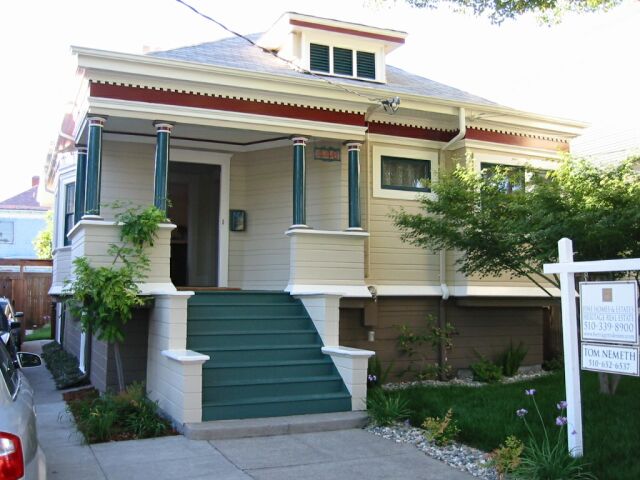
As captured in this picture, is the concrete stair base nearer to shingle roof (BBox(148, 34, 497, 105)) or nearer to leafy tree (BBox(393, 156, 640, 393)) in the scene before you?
leafy tree (BBox(393, 156, 640, 393))

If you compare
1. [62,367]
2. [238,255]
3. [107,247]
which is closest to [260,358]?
[107,247]

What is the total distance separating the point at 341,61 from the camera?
36.4ft

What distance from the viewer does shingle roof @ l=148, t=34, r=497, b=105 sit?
9.62 metres

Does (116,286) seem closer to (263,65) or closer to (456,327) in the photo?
(263,65)

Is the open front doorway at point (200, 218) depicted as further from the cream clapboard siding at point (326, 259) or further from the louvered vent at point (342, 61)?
the louvered vent at point (342, 61)

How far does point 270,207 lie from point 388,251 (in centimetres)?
209

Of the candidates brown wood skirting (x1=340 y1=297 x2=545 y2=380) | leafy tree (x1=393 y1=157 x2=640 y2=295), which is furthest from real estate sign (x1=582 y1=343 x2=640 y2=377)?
brown wood skirting (x1=340 y1=297 x2=545 y2=380)

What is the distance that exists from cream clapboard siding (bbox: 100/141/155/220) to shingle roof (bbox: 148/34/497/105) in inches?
67.6

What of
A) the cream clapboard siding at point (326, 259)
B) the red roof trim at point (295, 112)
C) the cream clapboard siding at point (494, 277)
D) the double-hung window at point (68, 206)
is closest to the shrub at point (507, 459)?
the cream clapboard siding at point (326, 259)

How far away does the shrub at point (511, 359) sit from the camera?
1046cm

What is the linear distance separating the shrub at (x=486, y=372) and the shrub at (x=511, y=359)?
0.96 feet

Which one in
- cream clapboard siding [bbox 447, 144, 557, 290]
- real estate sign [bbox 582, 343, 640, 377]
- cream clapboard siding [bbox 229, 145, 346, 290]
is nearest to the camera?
real estate sign [bbox 582, 343, 640, 377]

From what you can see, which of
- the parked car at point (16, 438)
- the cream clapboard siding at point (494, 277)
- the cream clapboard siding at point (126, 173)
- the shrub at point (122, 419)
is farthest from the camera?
the cream clapboard siding at point (494, 277)

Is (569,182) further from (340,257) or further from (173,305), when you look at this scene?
(173,305)
